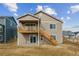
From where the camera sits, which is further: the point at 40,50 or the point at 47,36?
the point at 47,36

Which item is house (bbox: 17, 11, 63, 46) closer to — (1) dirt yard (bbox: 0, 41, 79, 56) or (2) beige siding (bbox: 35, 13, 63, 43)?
(2) beige siding (bbox: 35, 13, 63, 43)

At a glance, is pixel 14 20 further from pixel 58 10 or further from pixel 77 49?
pixel 77 49

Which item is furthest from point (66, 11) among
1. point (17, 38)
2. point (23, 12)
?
point (17, 38)

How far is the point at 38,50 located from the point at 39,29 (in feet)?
4.20

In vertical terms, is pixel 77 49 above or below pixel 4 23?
below

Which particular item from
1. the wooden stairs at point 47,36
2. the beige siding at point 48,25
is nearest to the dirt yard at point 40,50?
the wooden stairs at point 47,36

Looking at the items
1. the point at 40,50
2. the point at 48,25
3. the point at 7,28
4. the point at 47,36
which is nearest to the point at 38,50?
the point at 40,50

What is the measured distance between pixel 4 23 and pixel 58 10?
8.08ft

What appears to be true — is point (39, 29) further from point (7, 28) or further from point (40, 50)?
point (7, 28)

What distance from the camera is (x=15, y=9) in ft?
31.0

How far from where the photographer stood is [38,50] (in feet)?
30.3

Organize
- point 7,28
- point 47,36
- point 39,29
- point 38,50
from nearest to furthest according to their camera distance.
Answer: point 38,50, point 47,36, point 39,29, point 7,28

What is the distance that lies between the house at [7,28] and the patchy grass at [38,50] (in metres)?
0.41

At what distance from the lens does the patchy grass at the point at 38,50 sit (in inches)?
352
